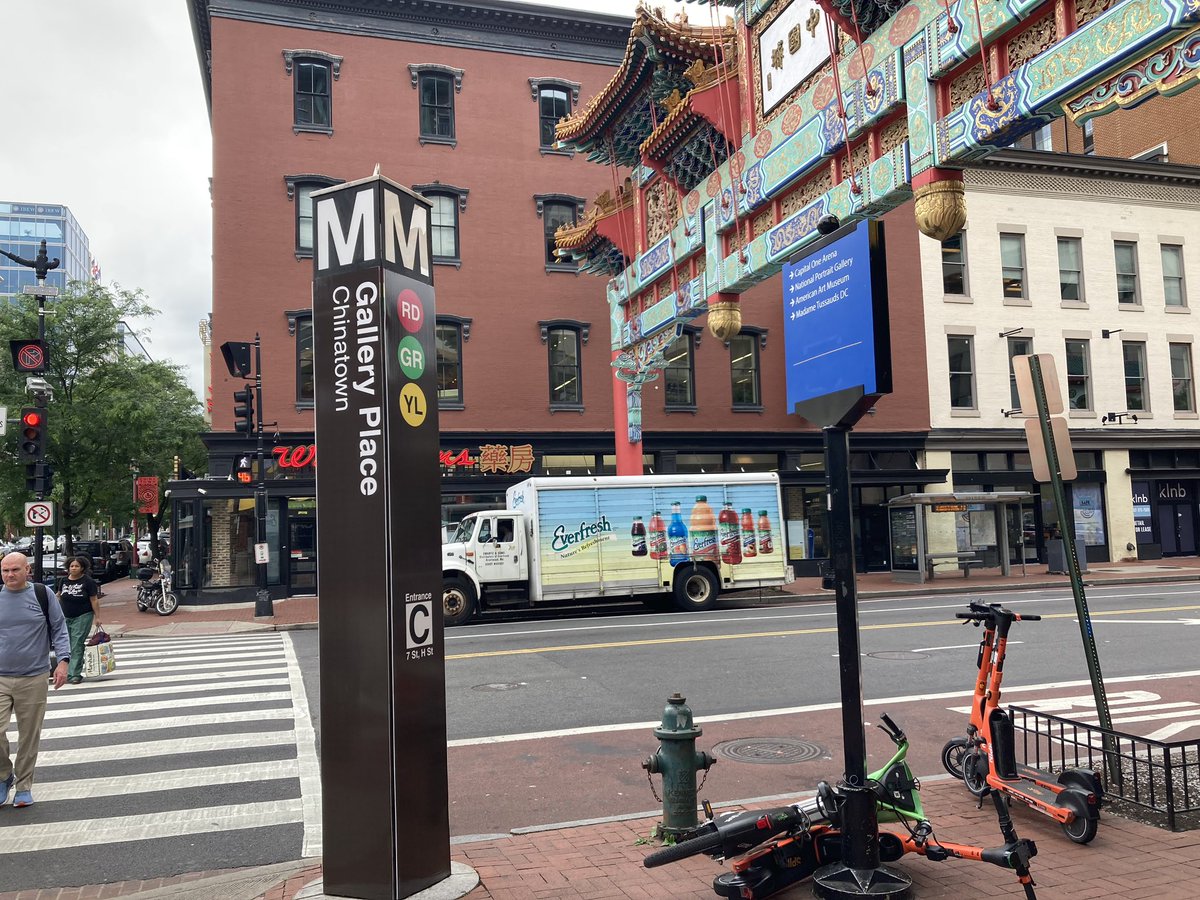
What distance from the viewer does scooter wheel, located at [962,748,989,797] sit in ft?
20.7

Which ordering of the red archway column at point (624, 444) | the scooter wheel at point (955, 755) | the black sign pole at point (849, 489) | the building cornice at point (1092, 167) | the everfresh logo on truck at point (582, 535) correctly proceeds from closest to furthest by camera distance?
1. the black sign pole at point (849, 489)
2. the scooter wheel at point (955, 755)
3. the everfresh logo on truck at point (582, 535)
4. the red archway column at point (624, 444)
5. the building cornice at point (1092, 167)

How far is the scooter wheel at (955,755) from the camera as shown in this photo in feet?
22.3

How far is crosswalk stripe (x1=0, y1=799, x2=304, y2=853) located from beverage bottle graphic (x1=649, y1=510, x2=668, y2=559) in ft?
47.3

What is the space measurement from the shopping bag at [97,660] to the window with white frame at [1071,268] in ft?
96.9

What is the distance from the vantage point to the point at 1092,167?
31078 mm

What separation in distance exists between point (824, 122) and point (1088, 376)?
2016cm

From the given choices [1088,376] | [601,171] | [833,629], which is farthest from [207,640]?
[1088,376]

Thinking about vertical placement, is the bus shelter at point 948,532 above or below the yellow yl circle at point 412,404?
below

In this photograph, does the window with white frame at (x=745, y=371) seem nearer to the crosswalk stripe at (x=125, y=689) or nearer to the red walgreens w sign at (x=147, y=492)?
the red walgreens w sign at (x=147, y=492)

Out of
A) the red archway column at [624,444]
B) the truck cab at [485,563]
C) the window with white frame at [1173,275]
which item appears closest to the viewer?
the truck cab at [485,563]

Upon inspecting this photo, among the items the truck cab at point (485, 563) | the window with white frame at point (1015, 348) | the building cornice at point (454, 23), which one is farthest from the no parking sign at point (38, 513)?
the window with white frame at point (1015, 348)

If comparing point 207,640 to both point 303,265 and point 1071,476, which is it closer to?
point 303,265

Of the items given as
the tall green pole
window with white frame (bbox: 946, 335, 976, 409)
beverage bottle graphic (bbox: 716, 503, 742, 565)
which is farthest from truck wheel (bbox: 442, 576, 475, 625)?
window with white frame (bbox: 946, 335, 976, 409)

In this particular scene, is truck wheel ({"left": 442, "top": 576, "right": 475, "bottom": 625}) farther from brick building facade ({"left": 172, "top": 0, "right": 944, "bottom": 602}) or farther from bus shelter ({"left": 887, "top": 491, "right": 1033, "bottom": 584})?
bus shelter ({"left": 887, "top": 491, "right": 1033, "bottom": 584})
